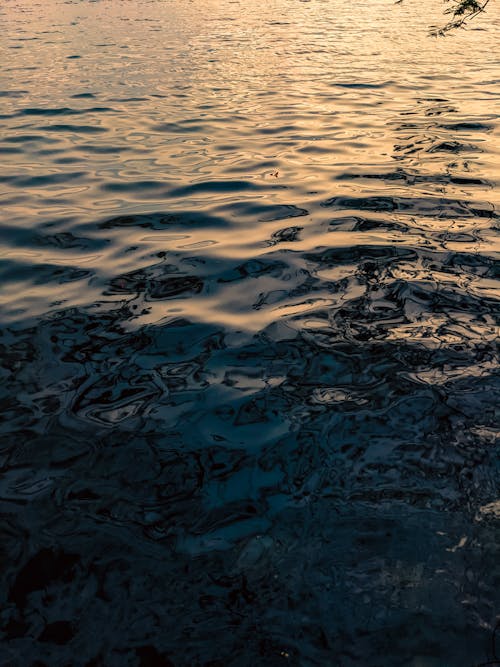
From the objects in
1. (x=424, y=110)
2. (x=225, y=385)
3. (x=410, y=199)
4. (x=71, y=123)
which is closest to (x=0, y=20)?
(x=71, y=123)

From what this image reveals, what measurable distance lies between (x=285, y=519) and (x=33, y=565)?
3.87 feet

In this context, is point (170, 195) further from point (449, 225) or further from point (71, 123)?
point (71, 123)

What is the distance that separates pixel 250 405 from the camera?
3852 millimetres

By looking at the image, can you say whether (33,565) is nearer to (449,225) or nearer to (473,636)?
(473,636)

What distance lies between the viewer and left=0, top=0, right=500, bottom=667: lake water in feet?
8.44

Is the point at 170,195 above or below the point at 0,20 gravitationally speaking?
below

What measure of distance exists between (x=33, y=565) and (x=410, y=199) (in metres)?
6.04

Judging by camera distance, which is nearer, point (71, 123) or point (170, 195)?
point (170, 195)

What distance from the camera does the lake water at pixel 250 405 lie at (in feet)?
8.44

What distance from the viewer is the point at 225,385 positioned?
160 inches

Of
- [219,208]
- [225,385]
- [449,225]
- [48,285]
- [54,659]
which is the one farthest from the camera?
[219,208]

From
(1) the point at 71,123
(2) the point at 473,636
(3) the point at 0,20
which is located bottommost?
(2) the point at 473,636

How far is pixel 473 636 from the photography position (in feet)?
8.00

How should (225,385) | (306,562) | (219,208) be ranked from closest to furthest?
1. (306,562)
2. (225,385)
3. (219,208)
